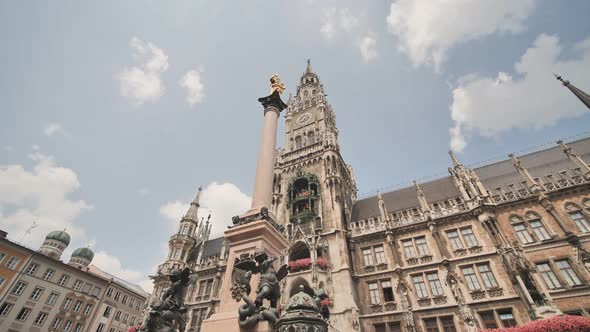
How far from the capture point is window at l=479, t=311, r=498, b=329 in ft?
57.2

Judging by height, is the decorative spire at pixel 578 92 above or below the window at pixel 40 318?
above

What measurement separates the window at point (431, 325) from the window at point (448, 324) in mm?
459

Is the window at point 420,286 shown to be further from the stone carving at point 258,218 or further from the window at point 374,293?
the stone carving at point 258,218

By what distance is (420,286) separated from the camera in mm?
20750

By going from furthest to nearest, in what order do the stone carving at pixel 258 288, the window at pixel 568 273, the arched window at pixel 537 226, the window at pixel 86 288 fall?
the window at pixel 86 288
the arched window at pixel 537 226
the window at pixel 568 273
the stone carving at pixel 258 288

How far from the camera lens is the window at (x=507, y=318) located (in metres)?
17.1

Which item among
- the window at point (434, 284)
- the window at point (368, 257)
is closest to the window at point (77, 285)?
the window at point (368, 257)

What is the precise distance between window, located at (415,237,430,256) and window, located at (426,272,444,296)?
168 cm

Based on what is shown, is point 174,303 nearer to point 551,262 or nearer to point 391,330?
point 391,330

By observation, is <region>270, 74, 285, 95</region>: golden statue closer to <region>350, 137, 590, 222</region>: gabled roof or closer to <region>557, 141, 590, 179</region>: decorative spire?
<region>350, 137, 590, 222</region>: gabled roof

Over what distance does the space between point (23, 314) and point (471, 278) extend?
157 feet

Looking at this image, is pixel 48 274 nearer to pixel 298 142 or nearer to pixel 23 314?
pixel 23 314

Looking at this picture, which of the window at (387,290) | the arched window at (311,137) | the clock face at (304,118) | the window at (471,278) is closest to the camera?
the window at (471,278)

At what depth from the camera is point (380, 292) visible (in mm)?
21625
